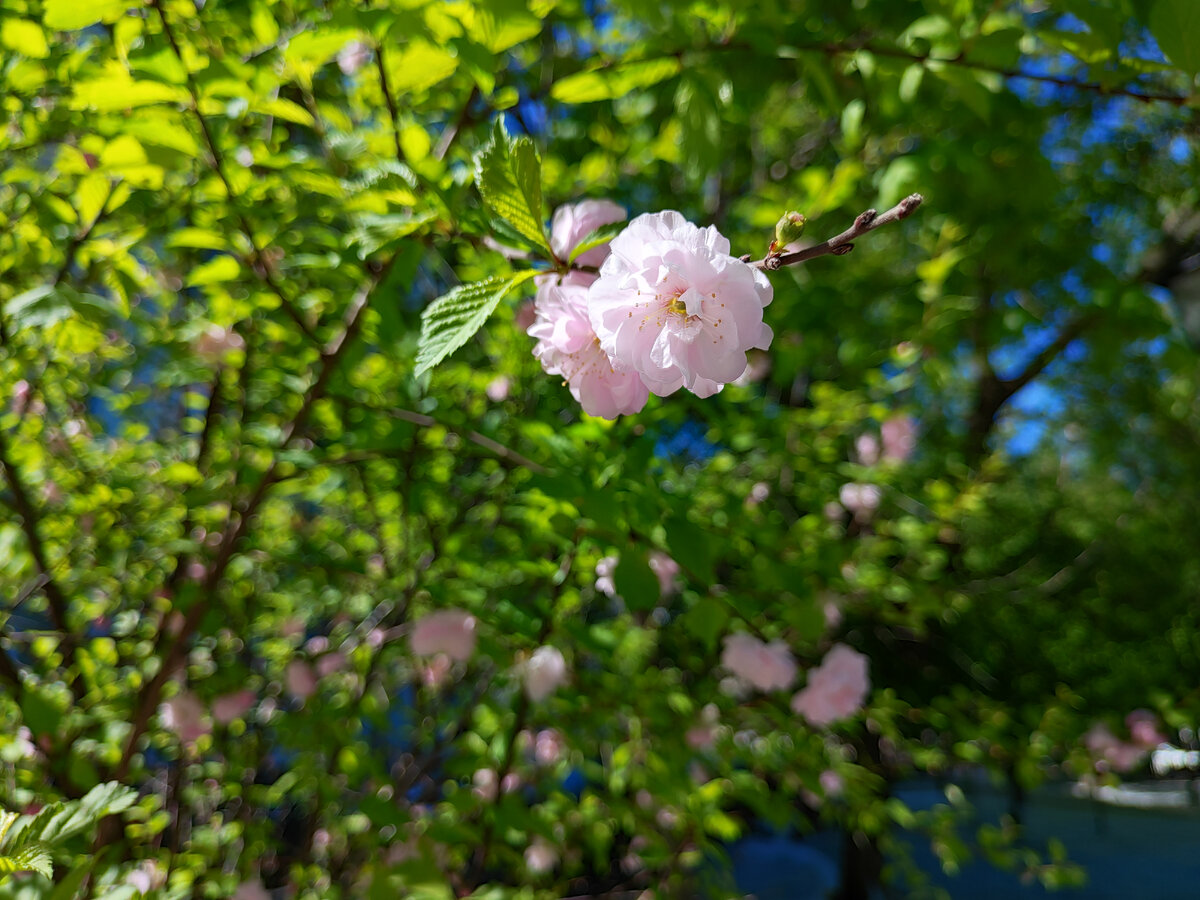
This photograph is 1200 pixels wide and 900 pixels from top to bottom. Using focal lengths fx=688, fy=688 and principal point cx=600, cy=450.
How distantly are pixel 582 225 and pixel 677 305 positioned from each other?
0.24 m

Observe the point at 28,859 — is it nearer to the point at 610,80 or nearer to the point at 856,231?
the point at 856,231

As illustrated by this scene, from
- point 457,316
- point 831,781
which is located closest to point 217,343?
point 457,316

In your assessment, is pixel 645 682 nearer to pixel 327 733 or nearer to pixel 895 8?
pixel 327 733

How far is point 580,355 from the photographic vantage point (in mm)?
682

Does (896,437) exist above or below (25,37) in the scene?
below

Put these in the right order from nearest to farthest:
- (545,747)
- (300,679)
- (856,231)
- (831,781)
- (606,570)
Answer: (856,231), (606,570), (300,679), (831,781), (545,747)

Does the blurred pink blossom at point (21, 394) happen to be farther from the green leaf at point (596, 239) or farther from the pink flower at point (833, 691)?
the pink flower at point (833, 691)

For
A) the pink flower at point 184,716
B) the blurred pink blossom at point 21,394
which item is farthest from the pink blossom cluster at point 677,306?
the pink flower at point 184,716

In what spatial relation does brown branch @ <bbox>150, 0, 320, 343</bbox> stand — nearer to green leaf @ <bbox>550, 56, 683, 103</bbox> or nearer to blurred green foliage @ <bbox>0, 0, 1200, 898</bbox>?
blurred green foliage @ <bbox>0, 0, 1200, 898</bbox>

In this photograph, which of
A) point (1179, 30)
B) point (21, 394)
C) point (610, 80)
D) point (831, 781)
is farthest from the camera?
point (831, 781)

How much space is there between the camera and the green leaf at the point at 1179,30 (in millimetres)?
667

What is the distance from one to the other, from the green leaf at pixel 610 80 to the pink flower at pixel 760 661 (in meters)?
1.26

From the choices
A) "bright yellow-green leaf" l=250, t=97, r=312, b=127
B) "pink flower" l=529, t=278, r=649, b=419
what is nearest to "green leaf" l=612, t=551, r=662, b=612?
"pink flower" l=529, t=278, r=649, b=419

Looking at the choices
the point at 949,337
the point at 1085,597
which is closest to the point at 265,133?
the point at 949,337
